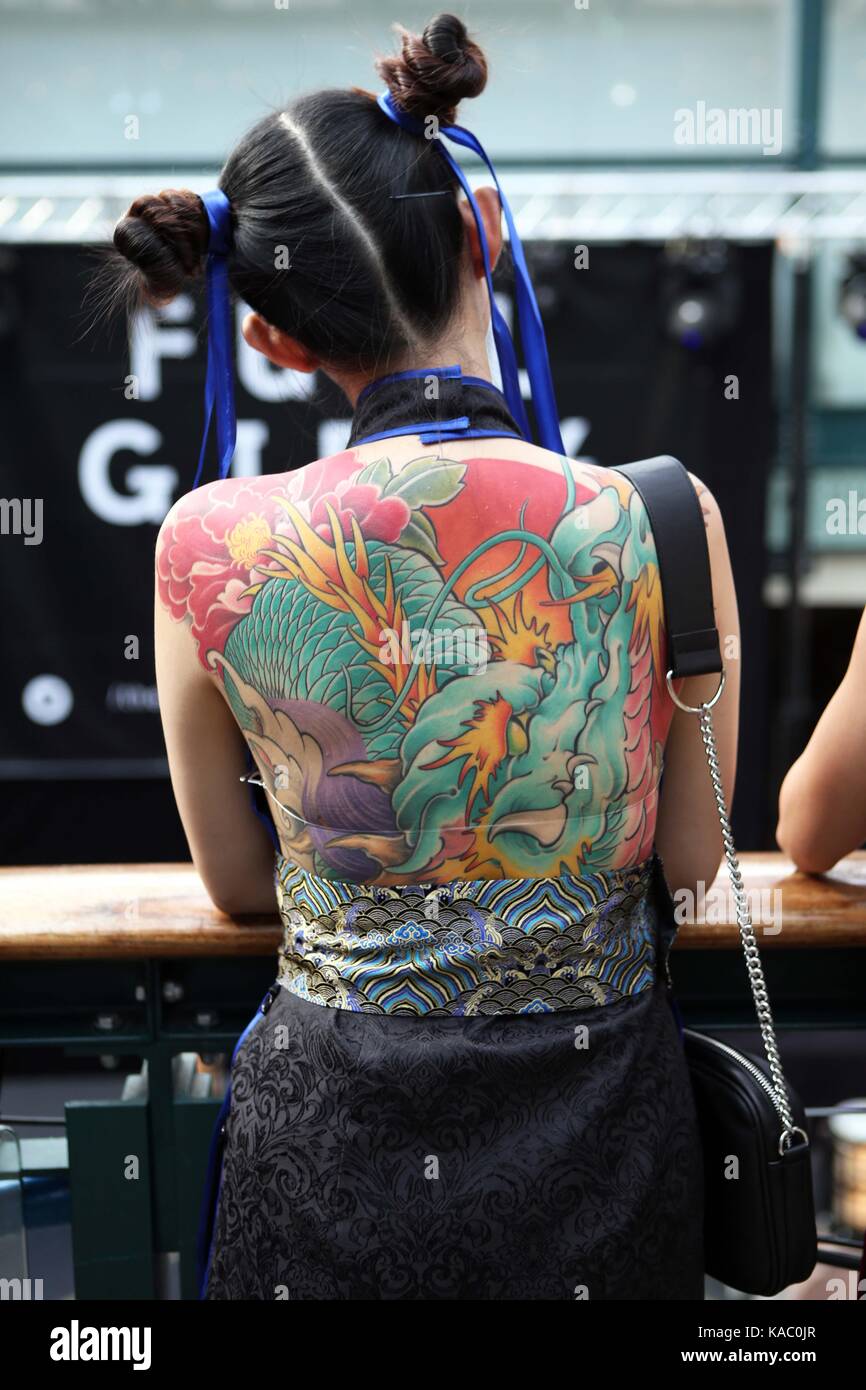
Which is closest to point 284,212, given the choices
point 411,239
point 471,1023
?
point 411,239

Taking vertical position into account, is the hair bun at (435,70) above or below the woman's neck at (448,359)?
above

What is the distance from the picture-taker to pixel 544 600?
104cm

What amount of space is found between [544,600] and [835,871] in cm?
68

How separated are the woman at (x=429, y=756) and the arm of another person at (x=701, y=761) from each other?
1 cm

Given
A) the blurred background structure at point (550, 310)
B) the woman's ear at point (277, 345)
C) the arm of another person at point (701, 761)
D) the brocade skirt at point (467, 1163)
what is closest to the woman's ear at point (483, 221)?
the woman's ear at point (277, 345)

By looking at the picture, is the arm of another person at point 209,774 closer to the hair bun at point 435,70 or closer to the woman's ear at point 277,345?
the woman's ear at point 277,345

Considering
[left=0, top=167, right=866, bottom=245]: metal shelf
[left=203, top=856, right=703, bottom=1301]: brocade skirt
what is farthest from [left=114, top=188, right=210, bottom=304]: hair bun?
[left=0, top=167, right=866, bottom=245]: metal shelf

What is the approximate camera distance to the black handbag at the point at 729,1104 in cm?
106

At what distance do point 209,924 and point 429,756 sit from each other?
44 centimetres

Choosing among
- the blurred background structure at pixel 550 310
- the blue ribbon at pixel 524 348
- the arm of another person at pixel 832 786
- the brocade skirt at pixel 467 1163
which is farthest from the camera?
the blurred background structure at pixel 550 310

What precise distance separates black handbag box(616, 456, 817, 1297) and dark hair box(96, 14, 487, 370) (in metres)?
0.24

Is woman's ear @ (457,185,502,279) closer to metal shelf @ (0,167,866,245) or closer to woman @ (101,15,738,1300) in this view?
woman @ (101,15,738,1300)

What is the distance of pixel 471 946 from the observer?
1.05 m
